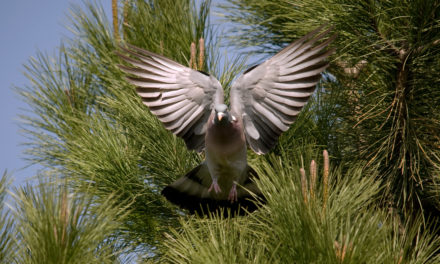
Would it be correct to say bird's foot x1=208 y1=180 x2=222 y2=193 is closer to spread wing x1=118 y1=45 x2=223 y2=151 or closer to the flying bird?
the flying bird

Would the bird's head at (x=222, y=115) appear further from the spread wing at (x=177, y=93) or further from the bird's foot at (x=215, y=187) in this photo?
the bird's foot at (x=215, y=187)

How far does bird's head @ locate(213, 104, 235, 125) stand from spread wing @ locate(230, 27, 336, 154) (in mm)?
146

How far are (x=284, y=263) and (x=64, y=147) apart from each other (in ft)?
4.60

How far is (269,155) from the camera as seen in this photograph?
274cm

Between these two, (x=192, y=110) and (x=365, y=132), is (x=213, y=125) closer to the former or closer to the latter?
(x=192, y=110)

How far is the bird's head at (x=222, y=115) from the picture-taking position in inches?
104

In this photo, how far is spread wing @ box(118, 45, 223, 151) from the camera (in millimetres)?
2801

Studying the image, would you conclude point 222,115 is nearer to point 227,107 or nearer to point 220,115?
point 220,115

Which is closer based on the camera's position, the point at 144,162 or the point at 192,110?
the point at 144,162

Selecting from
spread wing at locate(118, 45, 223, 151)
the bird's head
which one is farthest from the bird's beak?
spread wing at locate(118, 45, 223, 151)

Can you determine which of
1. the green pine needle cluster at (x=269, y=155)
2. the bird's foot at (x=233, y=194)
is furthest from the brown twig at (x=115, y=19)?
the bird's foot at (x=233, y=194)

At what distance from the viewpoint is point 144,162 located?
2691 millimetres

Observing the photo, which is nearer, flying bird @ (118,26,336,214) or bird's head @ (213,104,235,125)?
bird's head @ (213,104,235,125)

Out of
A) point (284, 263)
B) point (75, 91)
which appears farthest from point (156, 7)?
point (284, 263)
